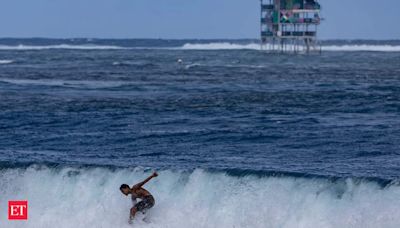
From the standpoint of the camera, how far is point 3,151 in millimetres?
28703

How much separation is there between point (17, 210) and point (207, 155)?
709 centimetres

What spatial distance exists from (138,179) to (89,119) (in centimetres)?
1358

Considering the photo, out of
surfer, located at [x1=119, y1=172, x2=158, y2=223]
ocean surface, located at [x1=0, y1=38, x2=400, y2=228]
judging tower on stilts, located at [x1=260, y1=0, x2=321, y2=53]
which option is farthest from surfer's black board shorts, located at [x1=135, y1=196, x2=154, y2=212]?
judging tower on stilts, located at [x1=260, y1=0, x2=321, y2=53]

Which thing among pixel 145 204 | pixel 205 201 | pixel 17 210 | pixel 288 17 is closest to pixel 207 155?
pixel 205 201

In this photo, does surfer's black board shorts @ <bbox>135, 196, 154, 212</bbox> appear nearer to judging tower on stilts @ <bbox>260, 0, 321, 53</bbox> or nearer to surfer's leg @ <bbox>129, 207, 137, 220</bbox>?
surfer's leg @ <bbox>129, 207, 137, 220</bbox>

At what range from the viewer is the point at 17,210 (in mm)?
22422

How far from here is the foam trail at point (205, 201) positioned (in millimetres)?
20516

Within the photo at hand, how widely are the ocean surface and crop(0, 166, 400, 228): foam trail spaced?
0.10 ft

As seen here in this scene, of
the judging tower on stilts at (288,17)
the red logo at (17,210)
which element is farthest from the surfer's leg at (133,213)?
the judging tower on stilts at (288,17)

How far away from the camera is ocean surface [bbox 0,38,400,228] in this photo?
69.3 ft

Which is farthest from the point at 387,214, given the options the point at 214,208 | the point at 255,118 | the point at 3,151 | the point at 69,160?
the point at 255,118

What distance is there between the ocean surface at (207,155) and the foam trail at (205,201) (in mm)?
30

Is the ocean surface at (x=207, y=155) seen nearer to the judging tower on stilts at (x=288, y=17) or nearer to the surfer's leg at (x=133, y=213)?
the surfer's leg at (x=133, y=213)

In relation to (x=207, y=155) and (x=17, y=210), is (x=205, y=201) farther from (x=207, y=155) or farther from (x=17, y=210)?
(x=207, y=155)
